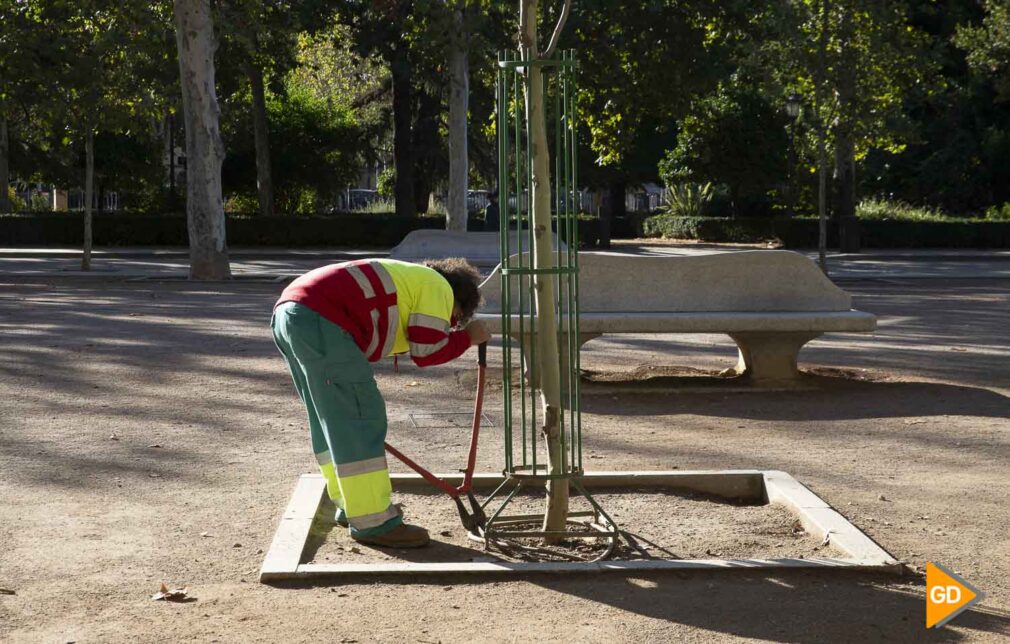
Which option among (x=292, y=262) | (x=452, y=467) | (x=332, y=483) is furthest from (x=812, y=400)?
(x=292, y=262)

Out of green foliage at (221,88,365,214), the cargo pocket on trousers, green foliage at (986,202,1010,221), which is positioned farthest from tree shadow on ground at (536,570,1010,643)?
green foliage at (221,88,365,214)

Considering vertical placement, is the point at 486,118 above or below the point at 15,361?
above

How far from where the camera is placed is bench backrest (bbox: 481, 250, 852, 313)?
30.5 ft

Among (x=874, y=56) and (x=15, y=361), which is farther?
(x=874, y=56)

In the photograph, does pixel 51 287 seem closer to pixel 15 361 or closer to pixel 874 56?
pixel 15 361

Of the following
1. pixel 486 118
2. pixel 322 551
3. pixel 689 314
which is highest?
pixel 486 118

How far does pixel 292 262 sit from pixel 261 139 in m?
8.53

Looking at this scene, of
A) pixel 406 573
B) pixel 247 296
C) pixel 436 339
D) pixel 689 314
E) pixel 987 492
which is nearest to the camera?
pixel 406 573

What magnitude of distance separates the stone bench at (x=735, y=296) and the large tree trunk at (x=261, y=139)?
25.1 meters

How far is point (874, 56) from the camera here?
22672mm

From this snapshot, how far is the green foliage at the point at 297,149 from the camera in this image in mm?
39219

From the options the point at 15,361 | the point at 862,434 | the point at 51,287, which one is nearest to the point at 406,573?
the point at 862,434

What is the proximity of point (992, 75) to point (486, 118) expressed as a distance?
642 inches

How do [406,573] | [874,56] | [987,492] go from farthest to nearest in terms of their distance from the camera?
[874,56]
[987,492]
[406,573]
